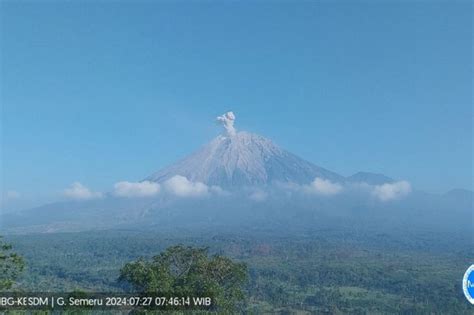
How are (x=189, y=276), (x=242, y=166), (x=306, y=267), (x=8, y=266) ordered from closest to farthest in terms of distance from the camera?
(x=8, y=266)
(x=189, y=276)
(x=306, y=267)
(x=242, y=166)

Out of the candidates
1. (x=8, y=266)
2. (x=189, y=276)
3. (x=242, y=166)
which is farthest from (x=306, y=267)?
(x=242, y=166)

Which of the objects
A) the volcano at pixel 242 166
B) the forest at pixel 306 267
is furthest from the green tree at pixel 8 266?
the volcano at pixel 242 166

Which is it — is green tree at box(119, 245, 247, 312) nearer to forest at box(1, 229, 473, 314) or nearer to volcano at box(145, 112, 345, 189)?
forest at box(1, 229, 473, 314)

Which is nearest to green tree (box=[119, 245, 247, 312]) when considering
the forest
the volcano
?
the forest

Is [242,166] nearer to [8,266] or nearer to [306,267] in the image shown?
[306,267]

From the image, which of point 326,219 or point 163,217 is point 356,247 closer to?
point 326,219

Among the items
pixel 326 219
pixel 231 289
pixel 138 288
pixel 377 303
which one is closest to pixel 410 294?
pixel 377 303

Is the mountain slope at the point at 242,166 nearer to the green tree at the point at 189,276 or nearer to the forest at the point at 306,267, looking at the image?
the forest at the point at 306,267
